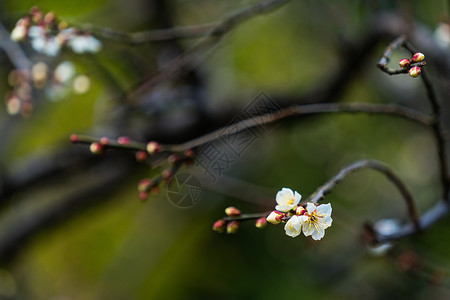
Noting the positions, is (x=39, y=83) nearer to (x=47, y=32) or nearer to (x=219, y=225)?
(x=47, y=32)

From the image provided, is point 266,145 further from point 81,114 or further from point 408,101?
point 81,114

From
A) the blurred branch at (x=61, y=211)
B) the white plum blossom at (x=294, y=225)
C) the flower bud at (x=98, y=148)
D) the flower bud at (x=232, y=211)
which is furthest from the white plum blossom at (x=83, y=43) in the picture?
the blurred branch at (x=61, y=211)

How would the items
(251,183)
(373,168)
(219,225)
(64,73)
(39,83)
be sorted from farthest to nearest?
(251,183), (64,73), (39,83), (373,168), (219,225)

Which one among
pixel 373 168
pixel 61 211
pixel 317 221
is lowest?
pixel 61 211

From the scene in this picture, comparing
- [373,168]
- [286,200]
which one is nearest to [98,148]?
[286,200]

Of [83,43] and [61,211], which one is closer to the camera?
[83,43]

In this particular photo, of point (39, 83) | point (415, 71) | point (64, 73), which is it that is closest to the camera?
point (415, 71)

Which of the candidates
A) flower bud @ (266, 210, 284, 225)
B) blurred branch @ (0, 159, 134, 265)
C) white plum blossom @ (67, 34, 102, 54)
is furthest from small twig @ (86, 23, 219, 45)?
blurred branch @ (0, 159, 134, 265)

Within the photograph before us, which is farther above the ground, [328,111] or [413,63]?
[413,63]
